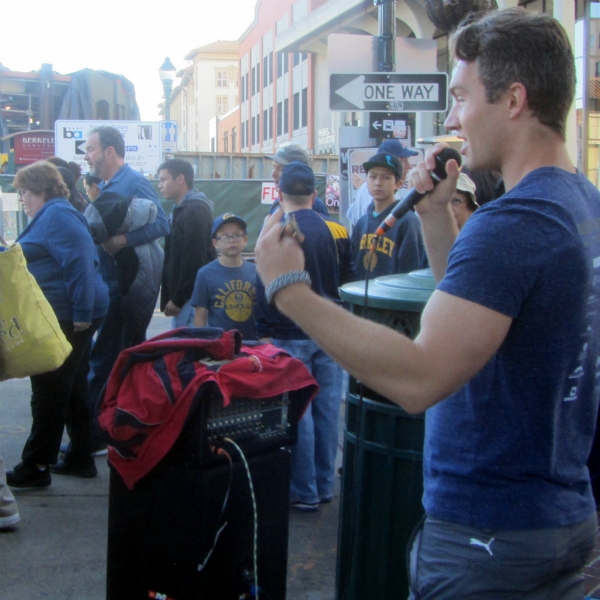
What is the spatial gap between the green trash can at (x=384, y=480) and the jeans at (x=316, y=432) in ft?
5.60

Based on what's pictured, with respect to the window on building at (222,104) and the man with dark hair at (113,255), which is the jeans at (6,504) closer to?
the man with dark hair at (113,255)

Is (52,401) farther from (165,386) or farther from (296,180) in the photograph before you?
(165,386)

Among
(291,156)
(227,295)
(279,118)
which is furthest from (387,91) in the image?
(279,118)

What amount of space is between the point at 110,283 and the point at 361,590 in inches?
140

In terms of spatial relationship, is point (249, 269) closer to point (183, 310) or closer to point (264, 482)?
point (183, 310)

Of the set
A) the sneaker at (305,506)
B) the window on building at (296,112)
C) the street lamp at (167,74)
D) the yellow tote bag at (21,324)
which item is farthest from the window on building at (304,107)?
the yellow tote bag at (21,324)

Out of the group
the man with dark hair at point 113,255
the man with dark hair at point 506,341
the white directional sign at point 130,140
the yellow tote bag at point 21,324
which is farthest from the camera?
the white directional sign at point 130,140

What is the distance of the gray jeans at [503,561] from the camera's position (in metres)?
1.56

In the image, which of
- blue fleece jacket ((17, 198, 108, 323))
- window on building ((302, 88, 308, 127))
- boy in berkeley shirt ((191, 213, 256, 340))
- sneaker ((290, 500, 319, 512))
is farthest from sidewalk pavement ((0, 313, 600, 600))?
window on building ((302, 88, 308, 127))

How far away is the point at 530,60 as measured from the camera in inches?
59.5

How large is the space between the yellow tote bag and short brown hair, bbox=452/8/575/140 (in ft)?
10.2

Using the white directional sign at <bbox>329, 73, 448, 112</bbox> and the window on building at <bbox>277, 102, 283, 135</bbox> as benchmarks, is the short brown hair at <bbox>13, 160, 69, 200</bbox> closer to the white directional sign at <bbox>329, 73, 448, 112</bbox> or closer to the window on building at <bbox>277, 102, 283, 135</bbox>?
the white directional sign at <bbox>329, 73, 448, 112</bbox>

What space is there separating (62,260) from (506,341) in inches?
154

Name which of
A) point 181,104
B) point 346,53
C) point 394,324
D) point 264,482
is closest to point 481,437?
point 394,324
